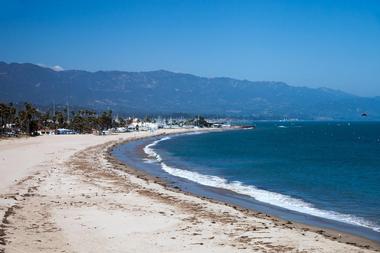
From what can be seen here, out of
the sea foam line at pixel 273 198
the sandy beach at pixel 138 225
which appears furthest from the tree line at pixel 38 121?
the sandy beach at pixel 138 225

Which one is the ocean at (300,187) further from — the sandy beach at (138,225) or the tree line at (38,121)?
the tree line at (38,121)

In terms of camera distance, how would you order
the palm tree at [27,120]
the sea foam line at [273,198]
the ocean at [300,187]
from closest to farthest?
the sea foam line at [273,198] → the ocean at [300,187] → the palm tree at [27,120]

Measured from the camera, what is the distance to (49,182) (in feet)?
93.4

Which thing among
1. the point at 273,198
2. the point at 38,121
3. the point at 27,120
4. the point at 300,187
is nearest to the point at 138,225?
the point at 273,198

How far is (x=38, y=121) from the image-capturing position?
13312cm

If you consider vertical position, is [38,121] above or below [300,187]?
above

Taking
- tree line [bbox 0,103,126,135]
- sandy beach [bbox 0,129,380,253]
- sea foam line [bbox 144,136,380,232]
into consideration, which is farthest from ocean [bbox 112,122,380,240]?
tree line [bbox 0,103,126,135]

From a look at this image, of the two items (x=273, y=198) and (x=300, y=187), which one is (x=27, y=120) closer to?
(x=300, y=187)

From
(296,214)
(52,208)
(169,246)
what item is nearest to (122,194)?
(52,208)

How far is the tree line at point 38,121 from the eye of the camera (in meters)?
106

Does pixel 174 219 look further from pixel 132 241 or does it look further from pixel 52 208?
pixel 52 208

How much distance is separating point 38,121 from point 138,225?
122 metres

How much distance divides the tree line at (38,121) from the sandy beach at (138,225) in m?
81.7

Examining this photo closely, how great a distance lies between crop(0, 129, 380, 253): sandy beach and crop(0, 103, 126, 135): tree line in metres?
81.7
